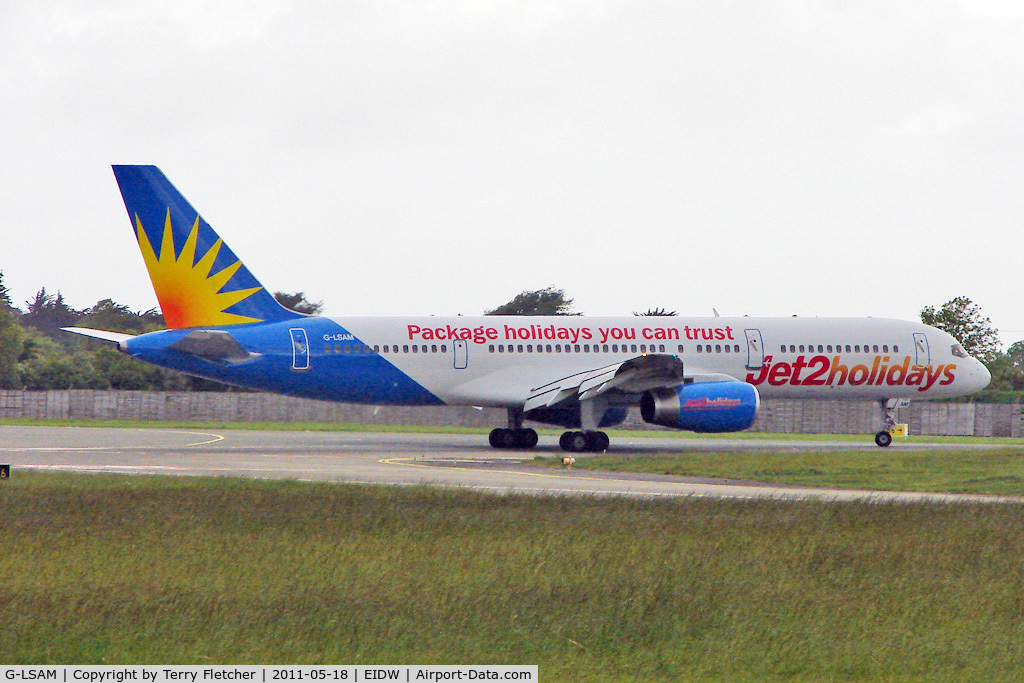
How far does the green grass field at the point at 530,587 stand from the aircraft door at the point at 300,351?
1585cm

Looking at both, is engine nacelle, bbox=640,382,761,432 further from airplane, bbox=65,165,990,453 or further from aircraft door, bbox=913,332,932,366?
aircraft door, bbox=913,332,932,366

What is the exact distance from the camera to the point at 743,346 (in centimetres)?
3712

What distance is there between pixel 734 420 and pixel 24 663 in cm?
2595

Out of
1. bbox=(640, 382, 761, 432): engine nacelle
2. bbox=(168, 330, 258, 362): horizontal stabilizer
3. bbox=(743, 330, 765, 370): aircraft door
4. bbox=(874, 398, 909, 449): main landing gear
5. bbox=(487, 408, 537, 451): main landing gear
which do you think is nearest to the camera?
bbox=(640, 382, 761, 432): engine nacelle

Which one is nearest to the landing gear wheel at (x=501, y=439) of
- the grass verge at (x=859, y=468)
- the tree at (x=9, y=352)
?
the grass verge at (x=859, y=468)

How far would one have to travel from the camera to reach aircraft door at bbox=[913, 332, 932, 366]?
38438 mm

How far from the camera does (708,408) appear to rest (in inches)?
1302

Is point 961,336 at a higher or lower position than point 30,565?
higher

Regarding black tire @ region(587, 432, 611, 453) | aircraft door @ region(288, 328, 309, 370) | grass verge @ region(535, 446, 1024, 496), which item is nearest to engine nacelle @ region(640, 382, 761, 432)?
black tire @ region(587, 432, 611, 453)

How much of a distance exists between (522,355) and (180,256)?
10114 millimetres

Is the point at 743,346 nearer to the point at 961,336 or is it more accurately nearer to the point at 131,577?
the point at 131,577

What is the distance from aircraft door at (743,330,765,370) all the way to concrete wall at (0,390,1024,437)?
55.2 ft

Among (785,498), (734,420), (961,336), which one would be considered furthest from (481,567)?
(961,336)

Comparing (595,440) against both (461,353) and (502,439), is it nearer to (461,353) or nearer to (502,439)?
(502,439)
